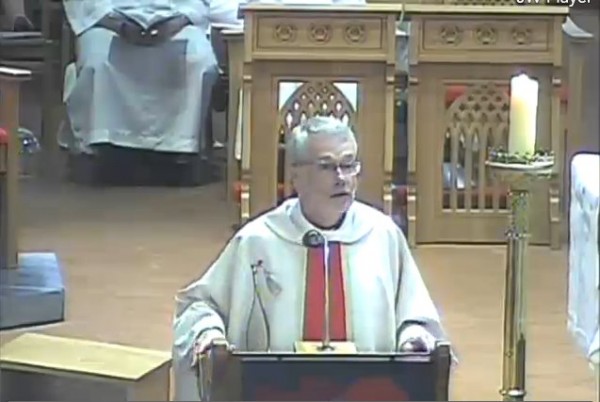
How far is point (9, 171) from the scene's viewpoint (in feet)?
15.1

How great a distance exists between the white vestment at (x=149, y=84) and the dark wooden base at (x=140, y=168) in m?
0.07

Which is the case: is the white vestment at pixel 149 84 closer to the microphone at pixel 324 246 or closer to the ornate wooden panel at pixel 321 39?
the ornate wooden panel at pixel 321 39

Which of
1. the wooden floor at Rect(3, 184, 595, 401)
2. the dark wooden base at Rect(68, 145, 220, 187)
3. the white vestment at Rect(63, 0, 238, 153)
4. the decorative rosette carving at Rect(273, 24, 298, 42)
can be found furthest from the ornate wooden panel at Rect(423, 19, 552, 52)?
the dark wooden base at Rect(68, 145, 220, 187)

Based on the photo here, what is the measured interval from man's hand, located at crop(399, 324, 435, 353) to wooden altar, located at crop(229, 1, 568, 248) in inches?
110

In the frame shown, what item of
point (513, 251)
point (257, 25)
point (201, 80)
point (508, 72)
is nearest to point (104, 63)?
point (201, 80)

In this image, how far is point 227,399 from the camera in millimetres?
2293

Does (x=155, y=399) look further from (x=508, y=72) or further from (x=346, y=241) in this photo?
(x=508, y=72)

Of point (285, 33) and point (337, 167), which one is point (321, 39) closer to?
point (285, 33)

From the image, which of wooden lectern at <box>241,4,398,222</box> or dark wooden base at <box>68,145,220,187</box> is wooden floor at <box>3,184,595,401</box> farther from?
wooden lectern at <box>241,4,398,222</box>

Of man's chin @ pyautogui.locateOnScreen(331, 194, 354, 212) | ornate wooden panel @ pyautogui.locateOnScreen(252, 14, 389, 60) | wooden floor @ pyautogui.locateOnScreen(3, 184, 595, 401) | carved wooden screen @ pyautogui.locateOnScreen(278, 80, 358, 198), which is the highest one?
ornate wooden panel @ pyautogui.locateOnScreen(252, 14, 389, 60)

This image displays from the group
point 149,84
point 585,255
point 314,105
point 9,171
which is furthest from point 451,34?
point 585,255

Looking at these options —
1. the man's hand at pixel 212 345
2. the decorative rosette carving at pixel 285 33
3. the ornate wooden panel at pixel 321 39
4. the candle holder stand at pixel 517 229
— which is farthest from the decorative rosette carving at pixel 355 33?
the man's hand at pixel 212 345

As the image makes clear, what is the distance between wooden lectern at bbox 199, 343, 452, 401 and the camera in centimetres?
224

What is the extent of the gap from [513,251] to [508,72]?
8.65 feet
